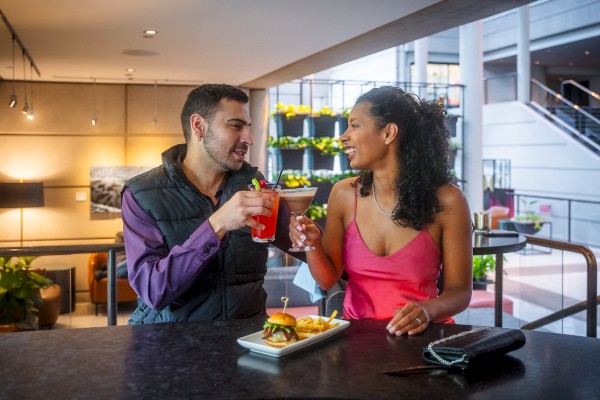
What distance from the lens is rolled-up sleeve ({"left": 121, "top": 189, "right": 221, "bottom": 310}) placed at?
2037 mm

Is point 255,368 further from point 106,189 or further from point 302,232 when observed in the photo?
point 106,189

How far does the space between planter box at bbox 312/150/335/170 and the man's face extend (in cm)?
733

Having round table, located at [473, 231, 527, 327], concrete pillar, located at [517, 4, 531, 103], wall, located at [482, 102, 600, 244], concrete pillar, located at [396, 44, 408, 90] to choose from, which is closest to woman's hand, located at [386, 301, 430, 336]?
round table, located at [473, 231, 527, 327]

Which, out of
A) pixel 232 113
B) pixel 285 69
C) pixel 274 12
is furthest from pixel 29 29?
pixel 232 113

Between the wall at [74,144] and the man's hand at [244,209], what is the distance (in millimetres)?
8243

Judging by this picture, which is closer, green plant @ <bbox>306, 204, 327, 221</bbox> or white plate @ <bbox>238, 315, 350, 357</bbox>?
white plate @ <bbox>238, 315, 350, 357</bbox>

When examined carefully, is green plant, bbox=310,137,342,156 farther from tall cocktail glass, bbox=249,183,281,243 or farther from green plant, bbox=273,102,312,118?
tall cocktail glass, bbox=249,183,281,243

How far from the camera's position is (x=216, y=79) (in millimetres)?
9211

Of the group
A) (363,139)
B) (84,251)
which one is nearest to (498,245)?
(363,139)

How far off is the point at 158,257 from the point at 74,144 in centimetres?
838

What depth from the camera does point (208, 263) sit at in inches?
86.4

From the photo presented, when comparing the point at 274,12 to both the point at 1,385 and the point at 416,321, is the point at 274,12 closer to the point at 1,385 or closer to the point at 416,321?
the point at 416,321

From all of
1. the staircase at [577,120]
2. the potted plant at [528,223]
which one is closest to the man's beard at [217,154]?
the potted plant at [528,223]

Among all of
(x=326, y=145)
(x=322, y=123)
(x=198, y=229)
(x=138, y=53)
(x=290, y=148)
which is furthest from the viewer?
(x=326, y=145)
